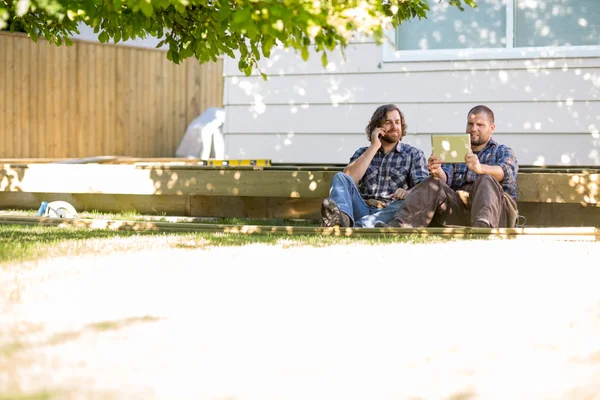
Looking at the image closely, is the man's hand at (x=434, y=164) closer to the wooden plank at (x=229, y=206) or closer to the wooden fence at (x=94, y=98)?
the wooden plank at (x=229, y=206)

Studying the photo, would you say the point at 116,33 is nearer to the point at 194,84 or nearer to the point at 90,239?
Result: the point at 90,239

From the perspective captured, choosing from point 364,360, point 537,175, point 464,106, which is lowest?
point 364,360

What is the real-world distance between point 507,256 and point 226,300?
1.99 metres

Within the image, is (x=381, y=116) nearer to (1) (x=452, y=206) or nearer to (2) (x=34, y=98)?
(1) (x=452, y=206)

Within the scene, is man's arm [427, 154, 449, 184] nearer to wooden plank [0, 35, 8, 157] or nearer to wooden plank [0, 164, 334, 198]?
wooden plank [0, 164, 334, 198]

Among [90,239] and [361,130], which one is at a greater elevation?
[361,130]

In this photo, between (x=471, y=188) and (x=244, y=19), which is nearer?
(x=244, y=19)

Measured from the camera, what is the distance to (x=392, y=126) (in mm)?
7445

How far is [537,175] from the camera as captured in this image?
755 centimetres

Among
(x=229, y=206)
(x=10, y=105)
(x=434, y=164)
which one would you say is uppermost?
(x=10, y=105)

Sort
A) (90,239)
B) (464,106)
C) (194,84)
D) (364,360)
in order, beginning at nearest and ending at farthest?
1. (364,360)
2. (90,239)
3. (464,106)
4. (194,84)

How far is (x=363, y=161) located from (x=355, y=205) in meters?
0.35

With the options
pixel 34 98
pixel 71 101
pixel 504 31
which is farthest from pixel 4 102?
pixel 504 31

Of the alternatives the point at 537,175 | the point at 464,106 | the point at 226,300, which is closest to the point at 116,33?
the point at 226,300
